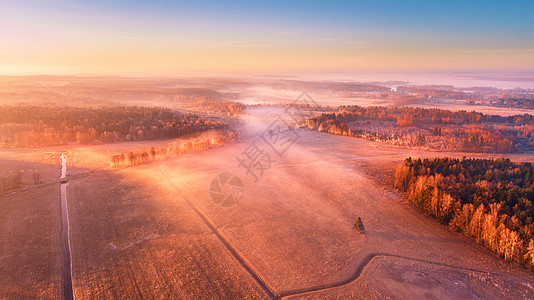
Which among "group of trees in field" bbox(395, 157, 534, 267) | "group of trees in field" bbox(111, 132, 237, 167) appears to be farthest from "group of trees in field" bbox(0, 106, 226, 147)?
"group of trees in field" bbox(395, 157, 534, 267)

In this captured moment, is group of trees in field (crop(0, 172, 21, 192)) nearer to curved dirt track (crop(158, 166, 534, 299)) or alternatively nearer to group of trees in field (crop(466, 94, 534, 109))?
curved dirt track (crop(158, 166, 534, 299))

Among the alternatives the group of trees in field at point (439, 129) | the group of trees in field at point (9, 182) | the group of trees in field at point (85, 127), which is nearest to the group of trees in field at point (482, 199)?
the group of trees in field at point (439, 129)

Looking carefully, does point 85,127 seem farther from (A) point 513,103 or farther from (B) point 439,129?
(A) point 513,103

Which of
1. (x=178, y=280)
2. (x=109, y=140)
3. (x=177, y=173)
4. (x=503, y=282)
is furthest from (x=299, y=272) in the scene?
(x=109, y=140)

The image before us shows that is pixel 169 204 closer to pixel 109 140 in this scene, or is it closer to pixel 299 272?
pixel 299 272

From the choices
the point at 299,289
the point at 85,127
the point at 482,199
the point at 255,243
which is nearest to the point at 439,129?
the point at 482,199
